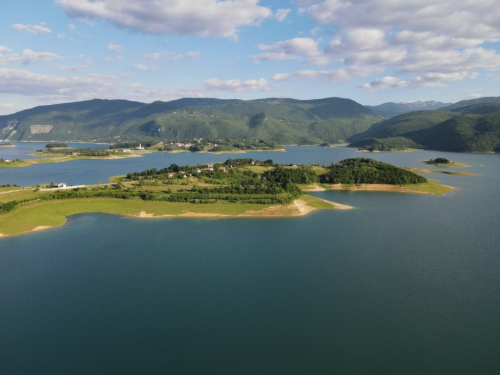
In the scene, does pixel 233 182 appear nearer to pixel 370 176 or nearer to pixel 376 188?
pixel 376 188

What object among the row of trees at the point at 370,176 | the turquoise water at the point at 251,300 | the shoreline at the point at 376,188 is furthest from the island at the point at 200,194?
the turquoise water at the point at 251,300

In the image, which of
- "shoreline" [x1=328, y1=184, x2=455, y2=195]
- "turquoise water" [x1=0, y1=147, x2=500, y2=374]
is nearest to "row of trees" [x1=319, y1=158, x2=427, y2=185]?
"shoreline" [x1=328, y1=184, x2=455, y2=195]

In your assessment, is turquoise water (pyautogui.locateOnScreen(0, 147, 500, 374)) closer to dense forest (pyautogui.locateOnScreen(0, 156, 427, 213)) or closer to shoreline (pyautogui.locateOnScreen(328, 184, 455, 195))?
dense forest (pyautogui.locateOnScreen(0, 156, 427, 213))

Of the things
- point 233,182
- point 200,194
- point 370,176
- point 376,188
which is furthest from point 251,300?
point 370,176

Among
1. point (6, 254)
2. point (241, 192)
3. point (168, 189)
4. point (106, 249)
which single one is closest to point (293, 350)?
point (106, 249)

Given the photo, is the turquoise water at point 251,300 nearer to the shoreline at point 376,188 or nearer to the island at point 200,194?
the island at point 200,194
